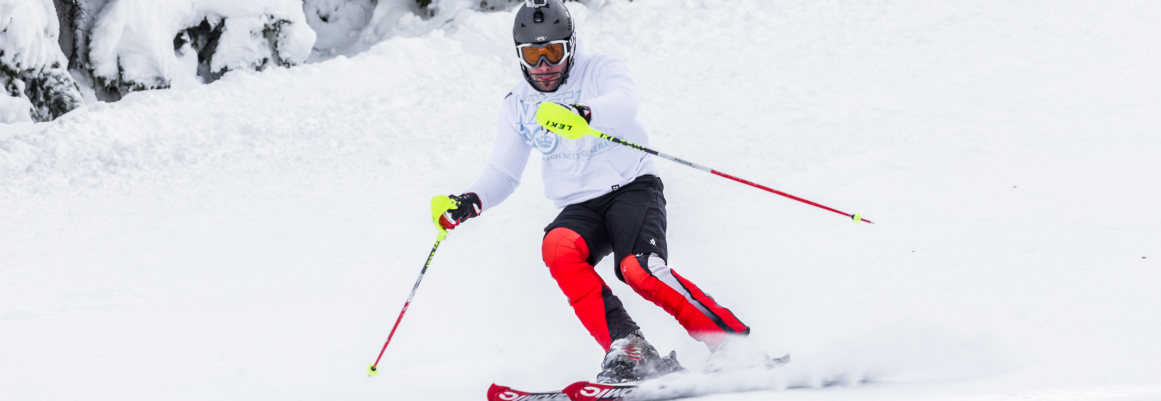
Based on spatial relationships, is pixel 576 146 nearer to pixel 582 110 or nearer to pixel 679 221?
pixel 582 110

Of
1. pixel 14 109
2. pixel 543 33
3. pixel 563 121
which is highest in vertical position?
pixel 543 33

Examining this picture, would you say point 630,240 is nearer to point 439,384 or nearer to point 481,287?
point 439,384

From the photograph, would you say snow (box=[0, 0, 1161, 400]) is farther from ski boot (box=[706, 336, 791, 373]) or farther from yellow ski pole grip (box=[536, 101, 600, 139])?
yellow ski pole grip (box=[536, 101, 600, 139])

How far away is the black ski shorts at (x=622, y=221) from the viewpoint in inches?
115

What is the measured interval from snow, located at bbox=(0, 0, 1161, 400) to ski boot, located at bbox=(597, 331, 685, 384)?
0.22 meters

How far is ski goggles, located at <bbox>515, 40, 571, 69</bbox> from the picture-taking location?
120 inches

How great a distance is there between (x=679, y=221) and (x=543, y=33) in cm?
179

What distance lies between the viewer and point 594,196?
125 inches

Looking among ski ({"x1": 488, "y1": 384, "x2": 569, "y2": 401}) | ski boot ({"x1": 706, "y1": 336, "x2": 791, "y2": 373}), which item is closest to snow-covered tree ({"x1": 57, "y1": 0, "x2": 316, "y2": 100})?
ski ({"x1": 488, "y1": 384, "x2": 569, "y2": 401})

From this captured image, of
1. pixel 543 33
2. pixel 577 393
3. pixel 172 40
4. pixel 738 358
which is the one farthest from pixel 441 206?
pixel 172 40

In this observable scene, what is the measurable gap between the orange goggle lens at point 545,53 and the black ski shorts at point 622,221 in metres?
0.61

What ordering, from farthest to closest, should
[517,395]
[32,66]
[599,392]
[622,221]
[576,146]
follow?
[32,66] < [576,146] < [622,221] < [517,395] < [599,392]

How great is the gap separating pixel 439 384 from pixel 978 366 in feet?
6.21

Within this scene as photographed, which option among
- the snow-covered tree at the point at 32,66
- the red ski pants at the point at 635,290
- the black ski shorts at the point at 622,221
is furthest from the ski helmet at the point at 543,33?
the snow-covered tree at the point at 32,66
